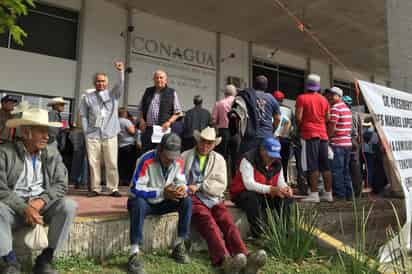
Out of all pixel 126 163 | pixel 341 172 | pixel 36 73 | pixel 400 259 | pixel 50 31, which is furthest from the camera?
pixel 50 31

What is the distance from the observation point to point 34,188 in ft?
9.59

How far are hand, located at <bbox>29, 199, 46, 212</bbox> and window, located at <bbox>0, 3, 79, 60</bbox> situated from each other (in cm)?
706

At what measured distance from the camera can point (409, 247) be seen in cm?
341

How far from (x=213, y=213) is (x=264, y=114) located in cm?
155

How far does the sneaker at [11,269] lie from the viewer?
8.38 feet

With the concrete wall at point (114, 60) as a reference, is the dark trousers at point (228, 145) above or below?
below

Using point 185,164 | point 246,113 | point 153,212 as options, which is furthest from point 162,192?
point 246,113

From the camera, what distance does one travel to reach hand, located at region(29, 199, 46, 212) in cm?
278

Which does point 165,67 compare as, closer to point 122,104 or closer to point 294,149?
point 122,104

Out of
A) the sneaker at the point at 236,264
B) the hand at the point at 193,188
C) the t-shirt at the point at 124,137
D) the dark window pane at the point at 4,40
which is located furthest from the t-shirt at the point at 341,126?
the dark window pane at the point at 4,40

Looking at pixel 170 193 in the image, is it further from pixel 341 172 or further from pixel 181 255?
pixel 341 172

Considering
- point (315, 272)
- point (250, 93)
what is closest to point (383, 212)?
point (315, 272)

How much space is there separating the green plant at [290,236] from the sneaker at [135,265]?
1.32m

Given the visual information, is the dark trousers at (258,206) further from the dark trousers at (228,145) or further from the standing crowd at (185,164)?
the dark trousers at (228,145)
